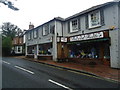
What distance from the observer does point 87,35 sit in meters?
13.5

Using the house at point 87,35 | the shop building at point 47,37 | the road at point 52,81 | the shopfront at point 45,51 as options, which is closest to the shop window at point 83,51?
the house at point 87,35

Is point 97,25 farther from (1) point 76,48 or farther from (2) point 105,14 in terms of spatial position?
(1) point 76,48

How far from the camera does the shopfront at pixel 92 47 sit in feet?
39.9

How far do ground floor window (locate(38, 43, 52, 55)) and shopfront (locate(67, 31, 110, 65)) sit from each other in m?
4.17

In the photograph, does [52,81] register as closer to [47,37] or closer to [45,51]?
[47,37]

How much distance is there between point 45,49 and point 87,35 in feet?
32.7

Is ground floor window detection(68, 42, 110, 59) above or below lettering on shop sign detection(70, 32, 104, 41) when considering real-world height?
below

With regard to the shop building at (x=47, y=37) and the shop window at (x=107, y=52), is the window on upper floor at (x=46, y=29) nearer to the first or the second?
the shop building at (x=47, y=37)

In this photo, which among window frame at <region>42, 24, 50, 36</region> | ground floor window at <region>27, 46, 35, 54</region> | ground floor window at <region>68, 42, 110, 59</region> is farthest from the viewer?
ground floor window at <region>27, 46, 35, 54</region>

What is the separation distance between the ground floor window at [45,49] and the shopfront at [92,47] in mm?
4172

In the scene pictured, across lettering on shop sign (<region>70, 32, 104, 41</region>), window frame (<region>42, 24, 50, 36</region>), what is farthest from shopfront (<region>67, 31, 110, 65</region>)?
window frame (<region>42, 24, 50, 36</region>)

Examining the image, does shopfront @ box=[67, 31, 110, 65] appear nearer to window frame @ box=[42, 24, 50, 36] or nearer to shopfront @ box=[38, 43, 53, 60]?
shopfront @ box=[38, 43, 53, 60]

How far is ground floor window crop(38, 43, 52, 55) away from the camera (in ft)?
64.5

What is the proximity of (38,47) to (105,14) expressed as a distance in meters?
14.0
